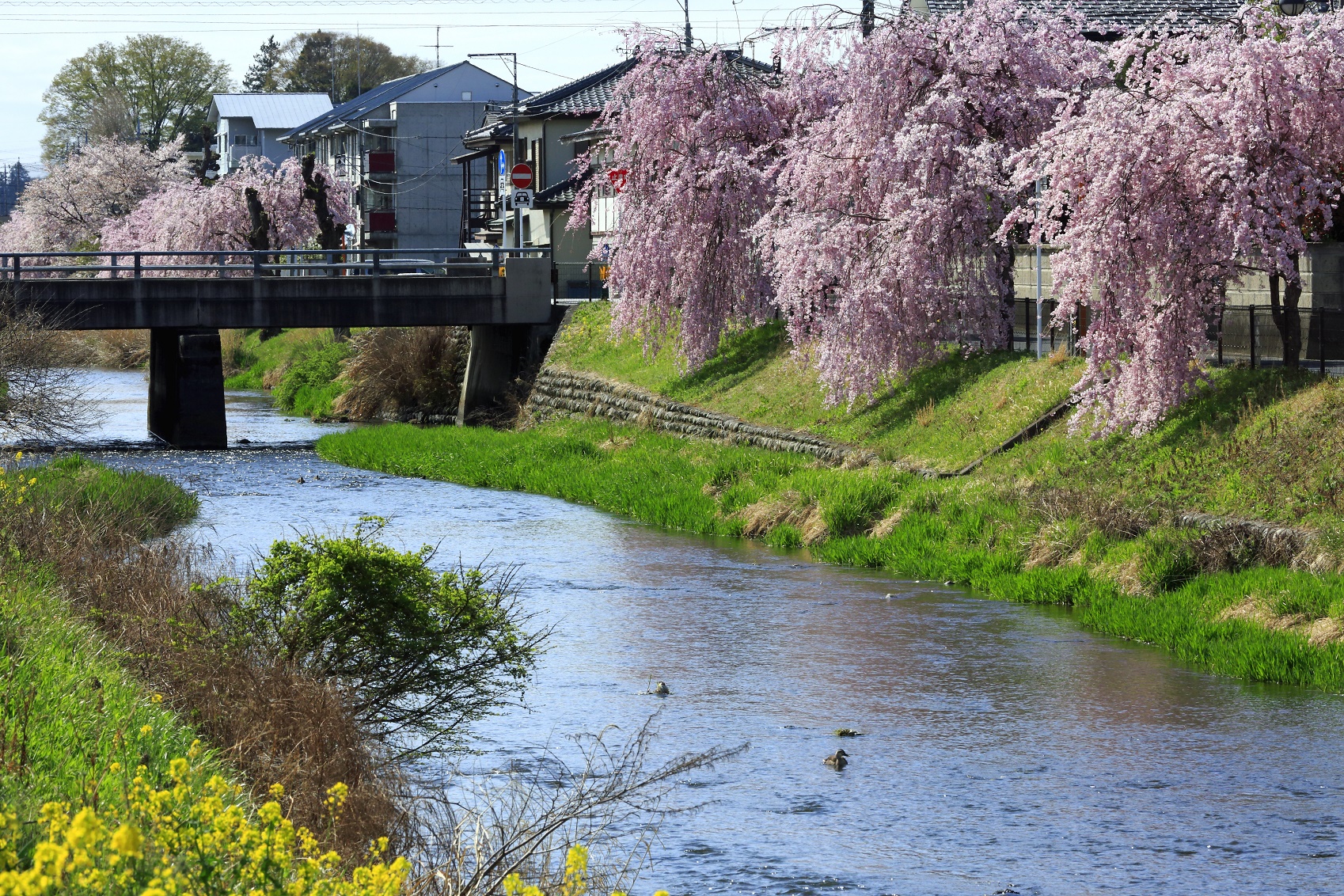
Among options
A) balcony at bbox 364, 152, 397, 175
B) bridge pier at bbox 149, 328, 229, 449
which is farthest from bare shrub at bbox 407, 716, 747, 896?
balcony at bbox 364, 152, 397, 175

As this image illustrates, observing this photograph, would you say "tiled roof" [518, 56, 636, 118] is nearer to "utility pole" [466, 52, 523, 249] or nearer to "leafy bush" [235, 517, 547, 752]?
"utility pole" [466, 52, 523, 249]

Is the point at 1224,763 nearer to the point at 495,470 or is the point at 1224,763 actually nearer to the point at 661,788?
the point at 661,788

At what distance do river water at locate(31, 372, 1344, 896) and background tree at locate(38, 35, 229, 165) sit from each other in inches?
3903

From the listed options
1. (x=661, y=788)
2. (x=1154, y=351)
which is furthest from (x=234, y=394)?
(x=661, y=788)

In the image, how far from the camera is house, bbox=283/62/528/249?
85.7 meters

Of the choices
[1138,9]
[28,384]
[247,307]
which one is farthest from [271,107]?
[28,384]

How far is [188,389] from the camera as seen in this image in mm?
41000

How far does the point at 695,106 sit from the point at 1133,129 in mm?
17382

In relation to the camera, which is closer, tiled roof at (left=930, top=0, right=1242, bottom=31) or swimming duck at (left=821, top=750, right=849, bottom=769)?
swimming duck at (left=821, top=750, right=849, bottom=769)

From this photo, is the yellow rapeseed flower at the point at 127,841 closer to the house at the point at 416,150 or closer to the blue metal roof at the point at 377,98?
the house at the point at 416,150

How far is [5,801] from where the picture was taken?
6.74m

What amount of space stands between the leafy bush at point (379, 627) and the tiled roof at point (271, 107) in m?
100.0

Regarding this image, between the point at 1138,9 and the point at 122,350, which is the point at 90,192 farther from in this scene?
the point at 1138,9

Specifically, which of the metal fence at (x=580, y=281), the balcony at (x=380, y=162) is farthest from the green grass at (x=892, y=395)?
the balcony at (x=380, y=162)
